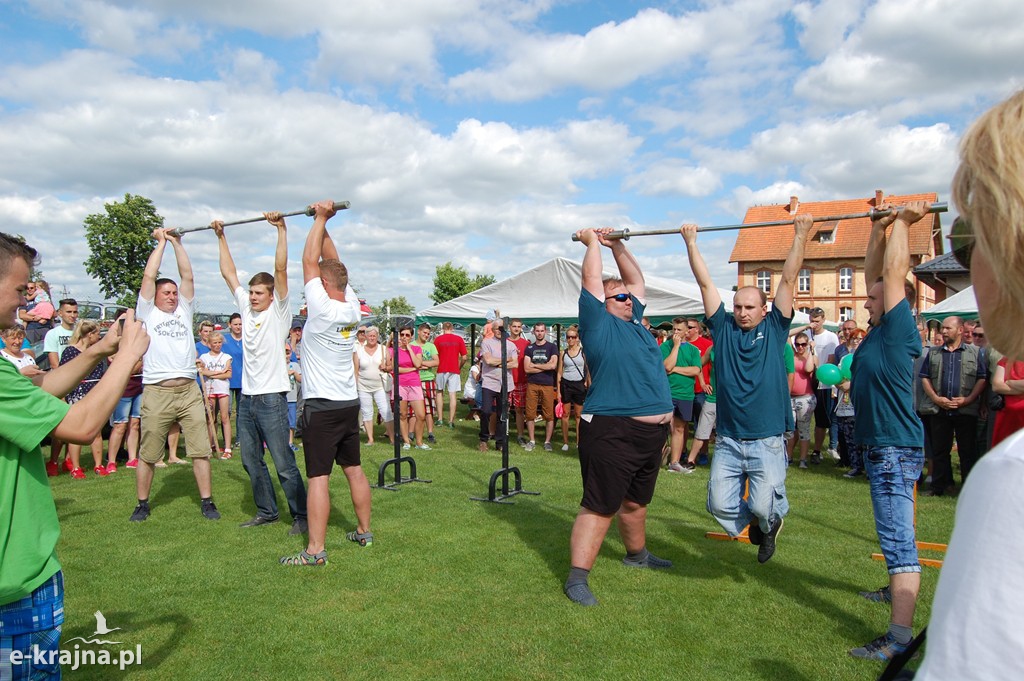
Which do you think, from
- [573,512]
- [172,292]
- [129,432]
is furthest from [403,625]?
[129,432]

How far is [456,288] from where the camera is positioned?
70938mm

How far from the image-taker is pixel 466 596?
509 centimetres

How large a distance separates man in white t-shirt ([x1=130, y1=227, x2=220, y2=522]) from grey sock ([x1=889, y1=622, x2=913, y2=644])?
599cm

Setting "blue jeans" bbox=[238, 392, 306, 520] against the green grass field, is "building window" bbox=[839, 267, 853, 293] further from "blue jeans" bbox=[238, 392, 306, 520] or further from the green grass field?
"blue jeans" bbox=[238, 392, 306, 520]

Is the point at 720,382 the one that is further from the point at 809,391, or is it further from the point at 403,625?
the point at 809,391

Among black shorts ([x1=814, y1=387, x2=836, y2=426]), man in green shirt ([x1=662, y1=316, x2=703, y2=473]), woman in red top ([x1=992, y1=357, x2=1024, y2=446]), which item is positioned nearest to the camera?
woman in red top ([x1=992, y1=357, x2=1024, y2=446])

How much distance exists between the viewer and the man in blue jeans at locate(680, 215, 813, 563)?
16.0 feet

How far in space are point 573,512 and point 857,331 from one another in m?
6.41

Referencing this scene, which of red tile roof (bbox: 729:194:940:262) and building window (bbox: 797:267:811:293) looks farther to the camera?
building window (bbox: 797:267:811:293)

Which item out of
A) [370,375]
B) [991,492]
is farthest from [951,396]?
[991,492]

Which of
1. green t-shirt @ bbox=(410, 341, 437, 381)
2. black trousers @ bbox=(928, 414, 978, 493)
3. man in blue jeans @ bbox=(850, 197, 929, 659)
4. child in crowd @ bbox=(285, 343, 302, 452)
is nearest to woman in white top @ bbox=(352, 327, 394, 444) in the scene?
green t-shirt @ bbox=(410, 341, 437, 381)

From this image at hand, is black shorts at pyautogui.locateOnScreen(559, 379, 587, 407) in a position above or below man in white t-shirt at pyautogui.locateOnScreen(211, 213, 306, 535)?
below

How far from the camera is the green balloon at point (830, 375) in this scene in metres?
9.71

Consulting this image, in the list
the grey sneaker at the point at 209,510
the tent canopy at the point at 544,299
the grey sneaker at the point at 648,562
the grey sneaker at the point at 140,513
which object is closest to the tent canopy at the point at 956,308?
the tent canopy at the point at 544,299
